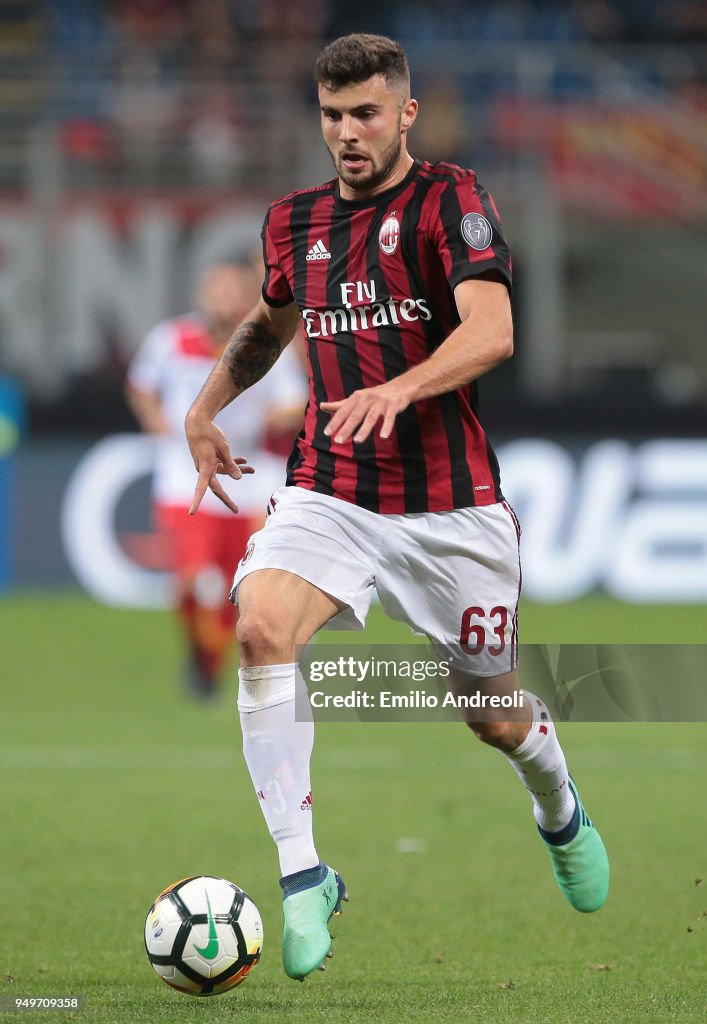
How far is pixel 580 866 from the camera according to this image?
15.0ft

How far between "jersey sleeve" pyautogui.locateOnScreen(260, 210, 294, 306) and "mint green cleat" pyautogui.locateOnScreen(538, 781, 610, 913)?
163cm

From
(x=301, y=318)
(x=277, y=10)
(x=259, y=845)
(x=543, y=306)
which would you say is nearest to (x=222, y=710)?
(x=259, y=845)

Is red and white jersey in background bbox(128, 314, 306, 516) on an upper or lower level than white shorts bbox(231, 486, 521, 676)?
lower

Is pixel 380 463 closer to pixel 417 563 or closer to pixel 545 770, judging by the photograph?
pixel 417 563

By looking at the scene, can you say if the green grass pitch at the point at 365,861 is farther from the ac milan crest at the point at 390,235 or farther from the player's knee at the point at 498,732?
the ac milan crest at the point at 390,235

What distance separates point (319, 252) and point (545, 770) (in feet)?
4.99

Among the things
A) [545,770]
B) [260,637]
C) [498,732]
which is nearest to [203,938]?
[260,637]

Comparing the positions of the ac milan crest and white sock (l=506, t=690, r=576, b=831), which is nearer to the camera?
the ac milan crest

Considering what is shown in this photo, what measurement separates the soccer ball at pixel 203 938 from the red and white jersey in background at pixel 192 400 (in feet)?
17.8

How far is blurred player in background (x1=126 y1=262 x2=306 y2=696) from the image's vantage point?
360 inches

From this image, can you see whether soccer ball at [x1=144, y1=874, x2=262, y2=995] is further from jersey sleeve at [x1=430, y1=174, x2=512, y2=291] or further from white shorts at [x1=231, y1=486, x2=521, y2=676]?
jersey sleeve at [x1=430, y1=174, x2=512, y2=291]

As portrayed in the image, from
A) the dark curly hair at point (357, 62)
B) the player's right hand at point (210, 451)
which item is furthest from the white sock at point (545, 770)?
the dark curly hair at point (357, 62)

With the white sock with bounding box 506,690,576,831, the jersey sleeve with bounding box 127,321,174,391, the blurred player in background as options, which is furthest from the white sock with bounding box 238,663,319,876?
the jersey sleeve with bounding box 127,321,174,391

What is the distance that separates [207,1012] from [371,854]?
206 centimetres
